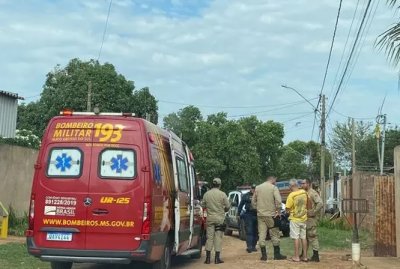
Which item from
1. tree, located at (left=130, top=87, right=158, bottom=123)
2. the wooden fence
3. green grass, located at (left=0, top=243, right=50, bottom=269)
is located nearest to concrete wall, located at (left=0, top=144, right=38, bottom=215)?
green grass, located at (left=0, top=243, right=50, bottom=269)

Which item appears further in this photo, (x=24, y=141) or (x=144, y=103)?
(x=144, y=103)

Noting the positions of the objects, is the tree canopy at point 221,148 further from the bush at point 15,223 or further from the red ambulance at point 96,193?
the red ambulance at point 96,193

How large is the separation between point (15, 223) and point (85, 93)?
19939mm

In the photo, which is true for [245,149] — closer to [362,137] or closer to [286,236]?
[362,137]

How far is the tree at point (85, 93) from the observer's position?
37281 mm

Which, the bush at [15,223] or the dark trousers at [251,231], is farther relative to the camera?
the bush at [15,223]

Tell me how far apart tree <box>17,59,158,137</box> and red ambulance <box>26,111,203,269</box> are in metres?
26.7

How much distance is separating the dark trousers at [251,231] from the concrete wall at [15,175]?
25.2 feet

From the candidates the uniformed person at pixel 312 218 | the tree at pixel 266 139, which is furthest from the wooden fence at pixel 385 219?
the tree at pixel 266 139

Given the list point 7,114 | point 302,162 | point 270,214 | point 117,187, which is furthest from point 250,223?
point 302,162

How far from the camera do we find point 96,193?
904cm


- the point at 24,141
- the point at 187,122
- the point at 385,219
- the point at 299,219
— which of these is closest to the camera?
the point at 299,219

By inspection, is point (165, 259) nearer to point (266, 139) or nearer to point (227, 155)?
point (227, 155)

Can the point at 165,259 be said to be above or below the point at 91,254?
below
